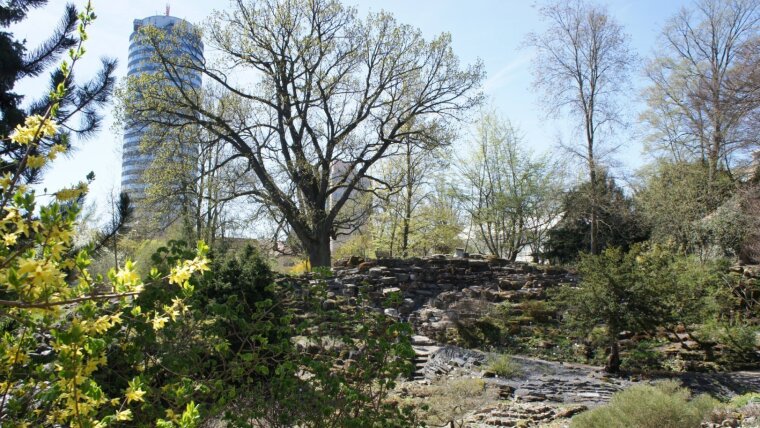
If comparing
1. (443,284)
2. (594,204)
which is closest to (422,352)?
(443,284)

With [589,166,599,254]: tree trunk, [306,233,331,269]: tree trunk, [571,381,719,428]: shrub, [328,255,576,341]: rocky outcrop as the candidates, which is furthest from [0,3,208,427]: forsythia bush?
[589,166,599,254]: tree trunk

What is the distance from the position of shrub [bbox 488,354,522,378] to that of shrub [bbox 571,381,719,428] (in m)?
3.49

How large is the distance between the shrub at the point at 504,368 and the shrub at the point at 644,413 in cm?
349

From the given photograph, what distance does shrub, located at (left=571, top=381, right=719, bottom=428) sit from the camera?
5.02 meters

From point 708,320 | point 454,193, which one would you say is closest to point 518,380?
point 708,320

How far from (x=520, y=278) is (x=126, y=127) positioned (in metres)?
13.3

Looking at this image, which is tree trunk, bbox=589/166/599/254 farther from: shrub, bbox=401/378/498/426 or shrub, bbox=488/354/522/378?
shrub, bbox=401/378/498/426

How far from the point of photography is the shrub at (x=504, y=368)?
902cm

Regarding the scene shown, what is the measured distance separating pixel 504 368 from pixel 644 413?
161 inches

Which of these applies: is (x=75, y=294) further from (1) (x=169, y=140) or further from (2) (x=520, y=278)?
(1) (x=169, y=140)

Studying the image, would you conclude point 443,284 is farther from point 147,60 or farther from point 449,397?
point 147,60

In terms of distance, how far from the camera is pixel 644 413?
5031 mm

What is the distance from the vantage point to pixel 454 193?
93.9 feet

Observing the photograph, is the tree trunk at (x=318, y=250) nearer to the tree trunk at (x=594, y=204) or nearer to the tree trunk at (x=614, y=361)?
the tree trunk at (x=594, y=204)
